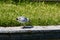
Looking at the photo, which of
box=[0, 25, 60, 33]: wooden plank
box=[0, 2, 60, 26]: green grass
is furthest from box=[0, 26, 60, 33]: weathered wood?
box=[0, 2, 60, 26]: green grass

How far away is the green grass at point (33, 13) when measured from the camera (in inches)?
157

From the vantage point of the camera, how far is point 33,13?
4441 millimetres

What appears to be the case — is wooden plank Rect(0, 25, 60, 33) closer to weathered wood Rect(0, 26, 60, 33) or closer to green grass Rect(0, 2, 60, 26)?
weathered wood Rect(0, 26, 60, 33)

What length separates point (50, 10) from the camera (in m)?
4.79

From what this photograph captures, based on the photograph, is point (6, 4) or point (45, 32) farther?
point (6, 4)

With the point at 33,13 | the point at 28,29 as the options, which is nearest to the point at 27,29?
the point at 28,29

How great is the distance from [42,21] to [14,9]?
2.65 ft

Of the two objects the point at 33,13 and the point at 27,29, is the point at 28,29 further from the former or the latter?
the point at 33,13

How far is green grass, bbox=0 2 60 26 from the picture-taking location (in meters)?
3.98

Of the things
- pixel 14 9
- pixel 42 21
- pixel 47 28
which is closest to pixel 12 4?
pixel 14 9

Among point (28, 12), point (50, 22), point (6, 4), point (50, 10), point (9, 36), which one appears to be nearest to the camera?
point (9, 36)

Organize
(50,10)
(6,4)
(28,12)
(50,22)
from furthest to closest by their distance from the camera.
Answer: (6,4), (50,10), (28,12), (50,22)

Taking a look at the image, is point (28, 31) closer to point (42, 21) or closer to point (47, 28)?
point (47, 28)

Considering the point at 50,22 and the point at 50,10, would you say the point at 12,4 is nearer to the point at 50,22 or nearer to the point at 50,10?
the point at 50,10
